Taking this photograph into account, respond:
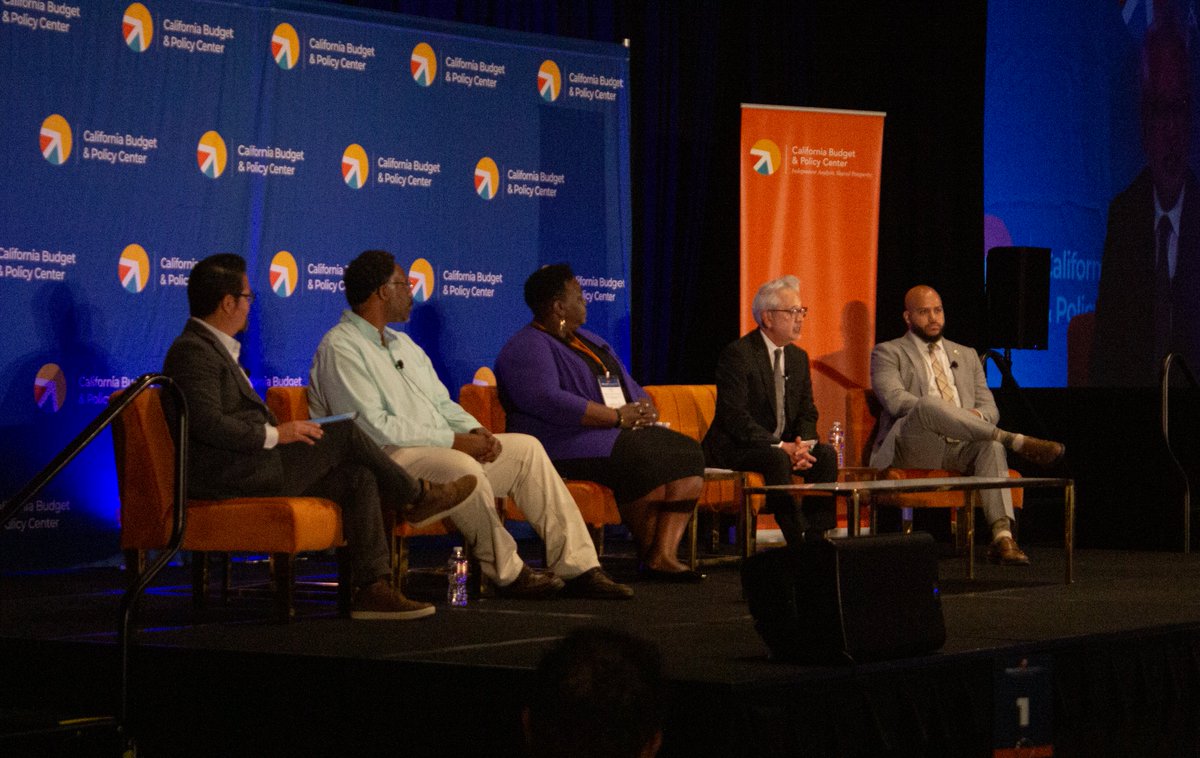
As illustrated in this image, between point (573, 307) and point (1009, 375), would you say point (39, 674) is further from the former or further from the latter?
point (1009, 375)

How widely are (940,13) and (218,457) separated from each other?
587cm

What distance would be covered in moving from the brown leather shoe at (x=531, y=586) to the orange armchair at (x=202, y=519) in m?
0.60

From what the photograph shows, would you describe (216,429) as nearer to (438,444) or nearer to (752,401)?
(438,444)

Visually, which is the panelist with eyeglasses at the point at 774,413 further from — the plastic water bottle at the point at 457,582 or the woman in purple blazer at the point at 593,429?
the plastic water bottle at the point at 457,582

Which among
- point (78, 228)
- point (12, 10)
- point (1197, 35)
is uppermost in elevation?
point (1197, 35)

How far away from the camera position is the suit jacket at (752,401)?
21.4 feet

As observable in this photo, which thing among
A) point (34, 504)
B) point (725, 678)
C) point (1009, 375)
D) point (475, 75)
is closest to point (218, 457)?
point (34, 504)

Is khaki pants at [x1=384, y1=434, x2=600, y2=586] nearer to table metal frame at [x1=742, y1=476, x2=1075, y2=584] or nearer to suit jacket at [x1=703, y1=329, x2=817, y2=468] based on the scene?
table metal frame at [x1=742, y1=476, x2=1075, y2=584]

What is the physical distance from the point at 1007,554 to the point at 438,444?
8.39ft

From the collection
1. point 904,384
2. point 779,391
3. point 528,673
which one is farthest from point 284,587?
point 904,384

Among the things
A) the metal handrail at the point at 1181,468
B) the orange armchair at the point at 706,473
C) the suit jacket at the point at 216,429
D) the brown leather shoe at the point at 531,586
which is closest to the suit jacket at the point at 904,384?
the orange armchair at the point at 706,473

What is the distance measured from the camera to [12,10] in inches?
231

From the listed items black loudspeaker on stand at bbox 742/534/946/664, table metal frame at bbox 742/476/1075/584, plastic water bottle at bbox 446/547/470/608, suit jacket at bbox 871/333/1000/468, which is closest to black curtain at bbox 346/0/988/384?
suit jacket at bbox 871/333/1000/468

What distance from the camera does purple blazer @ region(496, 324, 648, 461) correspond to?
5777 millimetres
